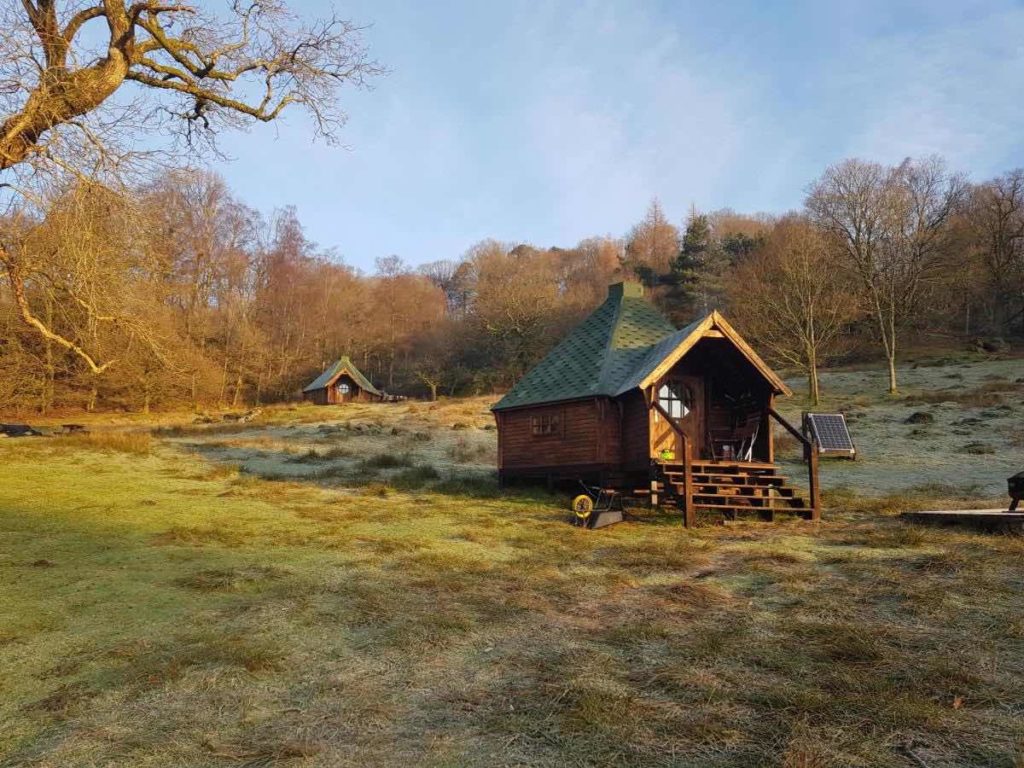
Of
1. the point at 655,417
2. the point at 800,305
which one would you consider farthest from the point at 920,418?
the point at 655,417

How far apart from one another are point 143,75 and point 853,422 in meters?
29.8

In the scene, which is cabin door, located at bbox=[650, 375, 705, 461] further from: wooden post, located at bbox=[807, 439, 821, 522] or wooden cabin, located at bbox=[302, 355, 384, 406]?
wooden cabin, located at bbox=[302, 355, 384, 406]

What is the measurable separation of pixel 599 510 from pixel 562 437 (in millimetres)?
3720

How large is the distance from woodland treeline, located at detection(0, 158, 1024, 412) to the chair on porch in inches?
678

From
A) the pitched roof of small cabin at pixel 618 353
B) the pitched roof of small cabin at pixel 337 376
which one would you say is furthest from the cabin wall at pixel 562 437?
the pitched roof of small cabin at pixel 337 376

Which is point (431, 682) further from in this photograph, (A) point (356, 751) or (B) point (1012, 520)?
(B) point (1012, 520)

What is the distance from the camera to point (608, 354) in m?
17.4

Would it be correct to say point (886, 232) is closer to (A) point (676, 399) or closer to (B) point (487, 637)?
(A) point (676, 399)

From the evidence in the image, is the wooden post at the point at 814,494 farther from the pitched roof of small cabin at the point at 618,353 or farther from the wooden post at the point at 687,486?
the wooden post at the point at 687,486

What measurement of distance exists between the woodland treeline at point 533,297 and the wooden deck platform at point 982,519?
2095 cm

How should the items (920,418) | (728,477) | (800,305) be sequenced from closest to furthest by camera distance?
(728,477) < (920,418) < (800,305)

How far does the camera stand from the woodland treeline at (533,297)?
35.9 meters

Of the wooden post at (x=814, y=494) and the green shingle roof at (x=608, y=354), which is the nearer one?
the wooden post at (x=814, y=494)

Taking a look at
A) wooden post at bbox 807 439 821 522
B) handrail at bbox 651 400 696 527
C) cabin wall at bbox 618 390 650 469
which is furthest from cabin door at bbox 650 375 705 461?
wooden post at bbox 807 439 821 522
